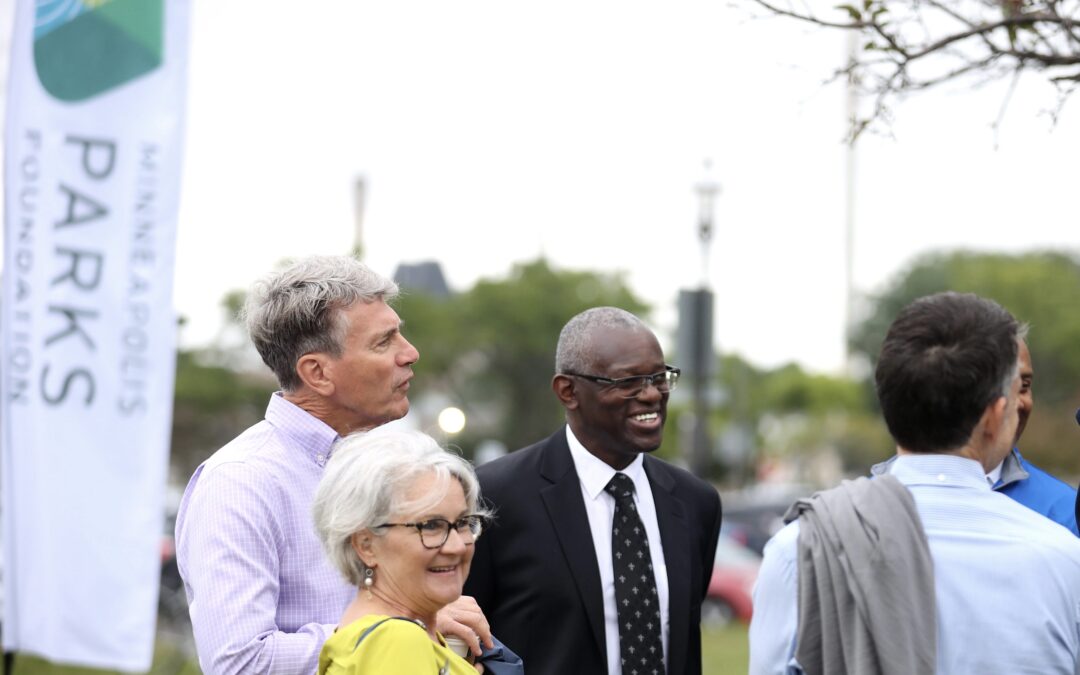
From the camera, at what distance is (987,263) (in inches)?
3155

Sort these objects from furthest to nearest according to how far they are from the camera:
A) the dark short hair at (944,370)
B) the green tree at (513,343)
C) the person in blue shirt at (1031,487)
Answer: the green tree at (513,343) < the person in blue shirt at (1031,487) < the dark short hair at (944,370)

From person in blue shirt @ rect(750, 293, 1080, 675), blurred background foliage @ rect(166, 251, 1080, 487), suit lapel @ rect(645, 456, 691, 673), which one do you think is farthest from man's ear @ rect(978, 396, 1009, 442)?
blurred background foliage @ rect(166, 251, 1080, 487)

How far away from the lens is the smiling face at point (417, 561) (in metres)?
2.73

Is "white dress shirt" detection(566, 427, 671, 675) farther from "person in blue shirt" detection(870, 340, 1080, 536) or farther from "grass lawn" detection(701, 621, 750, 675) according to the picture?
"grass lawn" detection(701, 621, 750, 675)

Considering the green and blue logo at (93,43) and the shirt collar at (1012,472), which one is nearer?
the shirt collar at (1012,472)

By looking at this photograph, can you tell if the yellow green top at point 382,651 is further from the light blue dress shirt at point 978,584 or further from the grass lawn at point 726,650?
the grass lawn at point 726,650

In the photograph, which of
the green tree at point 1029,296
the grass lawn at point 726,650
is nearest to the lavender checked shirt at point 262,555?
the grass lawn at point 726,650

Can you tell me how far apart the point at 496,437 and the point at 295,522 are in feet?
139

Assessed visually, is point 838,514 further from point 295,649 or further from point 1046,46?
point 1046,46

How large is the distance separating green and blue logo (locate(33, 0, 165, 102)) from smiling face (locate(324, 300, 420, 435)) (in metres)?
4.43

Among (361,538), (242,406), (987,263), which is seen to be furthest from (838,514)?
(987,263)

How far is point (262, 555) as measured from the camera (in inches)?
119

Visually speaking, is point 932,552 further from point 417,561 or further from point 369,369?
point 369,369

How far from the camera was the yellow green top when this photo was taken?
2.50m
